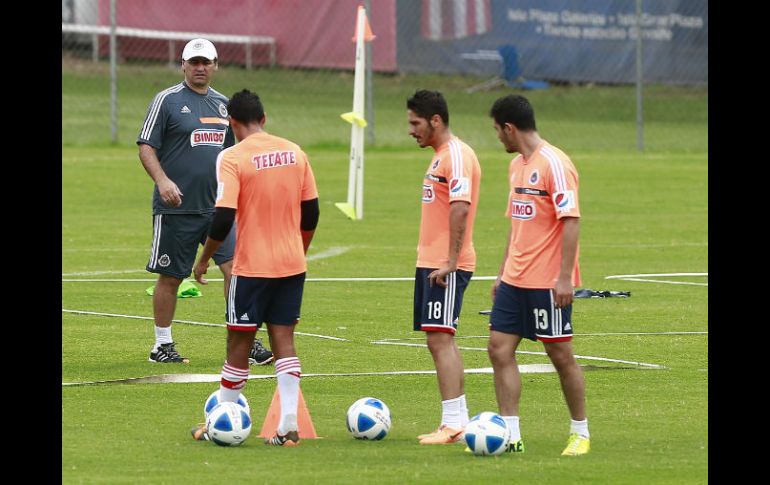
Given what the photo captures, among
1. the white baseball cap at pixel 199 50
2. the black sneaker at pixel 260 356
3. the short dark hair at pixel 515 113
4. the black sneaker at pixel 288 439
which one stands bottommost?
the black sneaker at pixel 288 439

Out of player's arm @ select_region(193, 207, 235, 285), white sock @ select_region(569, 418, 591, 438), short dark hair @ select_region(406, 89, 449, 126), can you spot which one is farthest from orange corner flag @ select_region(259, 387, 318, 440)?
short dark hair @ select_region(406, 89, 449, 126)

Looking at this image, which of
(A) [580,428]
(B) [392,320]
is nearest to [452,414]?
(A) [580,428]

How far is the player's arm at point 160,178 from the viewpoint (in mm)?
12672

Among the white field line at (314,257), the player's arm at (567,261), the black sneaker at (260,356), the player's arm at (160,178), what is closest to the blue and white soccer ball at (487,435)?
the player's arm at (567,261)

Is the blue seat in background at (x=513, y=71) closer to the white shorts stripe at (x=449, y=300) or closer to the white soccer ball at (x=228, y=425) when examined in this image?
the white shorts stripe at (x=449, y=300)

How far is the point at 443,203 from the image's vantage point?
32.8 ft

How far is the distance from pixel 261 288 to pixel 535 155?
188cm

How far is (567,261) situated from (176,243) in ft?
15.5

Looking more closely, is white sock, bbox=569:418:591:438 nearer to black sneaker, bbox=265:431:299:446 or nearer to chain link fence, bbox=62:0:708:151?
black sneaker, bbox=265:431:299:446

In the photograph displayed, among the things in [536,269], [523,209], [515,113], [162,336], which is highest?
[515,113]

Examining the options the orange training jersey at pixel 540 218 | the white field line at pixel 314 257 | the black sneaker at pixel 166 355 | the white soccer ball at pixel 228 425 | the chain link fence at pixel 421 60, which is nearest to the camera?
the orange training jersey at pixel 540 218

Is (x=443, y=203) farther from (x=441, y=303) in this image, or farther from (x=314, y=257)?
(x=314, y=257)

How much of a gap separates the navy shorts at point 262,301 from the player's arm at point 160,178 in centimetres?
289
